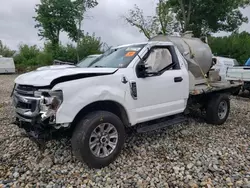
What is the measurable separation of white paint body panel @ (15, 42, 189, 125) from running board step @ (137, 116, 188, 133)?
144 millimetres

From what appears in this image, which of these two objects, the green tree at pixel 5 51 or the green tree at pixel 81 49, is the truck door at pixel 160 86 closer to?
the green tree at pixel 81 49

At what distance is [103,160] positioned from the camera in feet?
10.9

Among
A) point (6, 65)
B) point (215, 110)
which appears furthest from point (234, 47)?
point (6, 65)

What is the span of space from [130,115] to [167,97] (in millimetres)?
910

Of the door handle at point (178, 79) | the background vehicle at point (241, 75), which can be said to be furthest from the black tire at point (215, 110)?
the background vehicle at point (241, 75)

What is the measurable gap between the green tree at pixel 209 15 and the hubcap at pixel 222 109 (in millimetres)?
16200

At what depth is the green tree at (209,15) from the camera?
792 inches

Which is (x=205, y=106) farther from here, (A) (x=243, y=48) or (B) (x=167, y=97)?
(A) (x=243, y=48)

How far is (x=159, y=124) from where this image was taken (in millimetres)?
4148

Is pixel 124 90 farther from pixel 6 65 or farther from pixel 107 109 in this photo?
pixel 6 65

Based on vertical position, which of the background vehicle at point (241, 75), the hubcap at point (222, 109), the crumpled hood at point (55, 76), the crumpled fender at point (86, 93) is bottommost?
the hubcap at point (222, 109)

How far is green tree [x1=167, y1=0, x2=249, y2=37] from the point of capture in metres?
20.1

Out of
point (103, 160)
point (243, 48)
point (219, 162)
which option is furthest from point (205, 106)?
point (243, 48)

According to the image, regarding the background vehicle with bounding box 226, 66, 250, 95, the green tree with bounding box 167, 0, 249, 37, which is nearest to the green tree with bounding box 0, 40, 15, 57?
the green tree with bounding box 167, 0, 249, 37
